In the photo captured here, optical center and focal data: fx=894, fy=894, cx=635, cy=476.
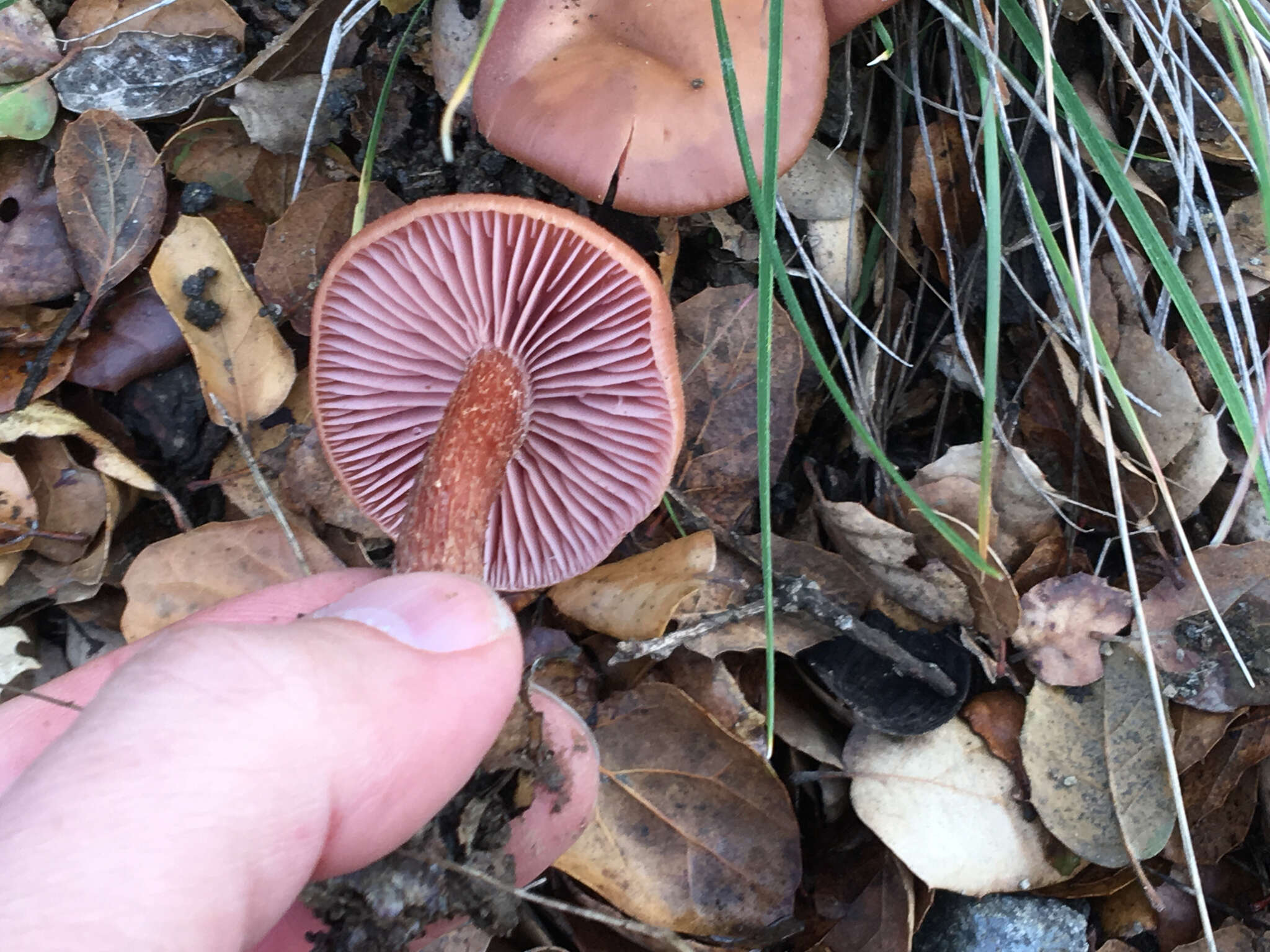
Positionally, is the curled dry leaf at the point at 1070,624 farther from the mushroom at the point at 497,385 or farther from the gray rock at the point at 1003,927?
the mushroom at the point at 497,385

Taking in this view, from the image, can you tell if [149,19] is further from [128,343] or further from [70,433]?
[70,433]

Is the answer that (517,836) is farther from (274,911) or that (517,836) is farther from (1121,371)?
(1121,371)

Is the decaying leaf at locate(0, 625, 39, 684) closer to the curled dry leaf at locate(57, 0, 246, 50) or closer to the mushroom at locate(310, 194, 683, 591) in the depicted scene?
the mushroom at locate(310, 194, 683, 591)

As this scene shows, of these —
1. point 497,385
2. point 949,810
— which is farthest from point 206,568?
point 949,810

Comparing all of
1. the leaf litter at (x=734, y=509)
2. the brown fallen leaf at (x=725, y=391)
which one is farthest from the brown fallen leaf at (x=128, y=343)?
the brown fallen leaf at (x=725, y=391)

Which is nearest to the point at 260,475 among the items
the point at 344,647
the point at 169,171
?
the point at 169,171

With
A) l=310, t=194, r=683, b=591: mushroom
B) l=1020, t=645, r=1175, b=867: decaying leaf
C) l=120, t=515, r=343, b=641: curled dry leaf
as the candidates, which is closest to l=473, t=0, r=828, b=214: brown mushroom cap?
l=310, t=194, r=683, b=591: mushroom
